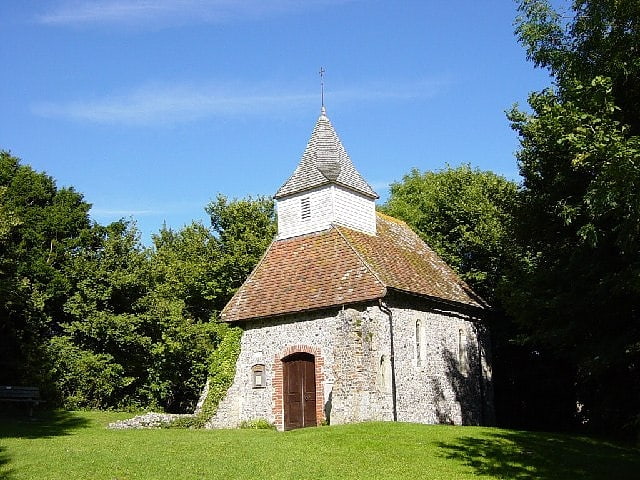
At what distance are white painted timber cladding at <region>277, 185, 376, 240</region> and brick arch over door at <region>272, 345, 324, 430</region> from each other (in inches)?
203

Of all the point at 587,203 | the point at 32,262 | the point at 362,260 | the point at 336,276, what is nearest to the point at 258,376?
the point at 336,276

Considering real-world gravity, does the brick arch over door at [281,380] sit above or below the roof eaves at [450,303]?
below

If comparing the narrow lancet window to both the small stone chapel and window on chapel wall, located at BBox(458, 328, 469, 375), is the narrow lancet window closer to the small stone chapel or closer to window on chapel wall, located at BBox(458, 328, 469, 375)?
the small stone chapel

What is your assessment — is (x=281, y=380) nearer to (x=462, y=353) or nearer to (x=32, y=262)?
(x=462, y=353)

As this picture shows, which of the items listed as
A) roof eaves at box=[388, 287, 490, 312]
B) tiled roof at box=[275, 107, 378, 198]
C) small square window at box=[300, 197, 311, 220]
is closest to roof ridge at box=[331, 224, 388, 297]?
roof eaves at box=[388, 287, 490, 312]

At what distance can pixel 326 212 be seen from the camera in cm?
2669

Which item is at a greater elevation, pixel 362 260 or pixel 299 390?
pixel 362 260

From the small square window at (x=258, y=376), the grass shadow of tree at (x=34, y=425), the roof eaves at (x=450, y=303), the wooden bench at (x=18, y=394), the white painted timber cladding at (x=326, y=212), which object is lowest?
the grass shadow of tree at (x=34, y=425)

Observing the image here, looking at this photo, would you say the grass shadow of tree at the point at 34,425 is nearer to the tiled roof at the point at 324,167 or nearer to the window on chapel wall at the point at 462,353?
the tiled roof at the point at 324,167

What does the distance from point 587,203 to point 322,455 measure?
849 centimetres

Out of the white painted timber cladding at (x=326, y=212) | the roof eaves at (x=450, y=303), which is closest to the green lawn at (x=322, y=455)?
the roof eaves at (x=450, y=303)

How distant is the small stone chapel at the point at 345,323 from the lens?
22562mm

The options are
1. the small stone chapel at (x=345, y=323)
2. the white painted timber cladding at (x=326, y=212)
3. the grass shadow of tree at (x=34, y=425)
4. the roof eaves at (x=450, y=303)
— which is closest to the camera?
the grass shadow of tree at (x=34, y=425)

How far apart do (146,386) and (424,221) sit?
673 inches
